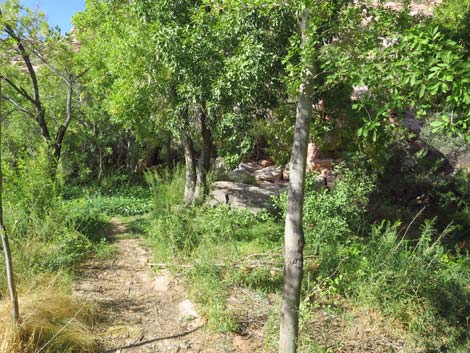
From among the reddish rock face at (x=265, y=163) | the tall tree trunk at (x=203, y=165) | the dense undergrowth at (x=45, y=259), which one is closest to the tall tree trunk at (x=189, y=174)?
the tall tree trunk at (x=203, y=165)

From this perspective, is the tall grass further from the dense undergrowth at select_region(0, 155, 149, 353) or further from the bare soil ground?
the bare soil ground

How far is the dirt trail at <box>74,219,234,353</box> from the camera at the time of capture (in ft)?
12.7

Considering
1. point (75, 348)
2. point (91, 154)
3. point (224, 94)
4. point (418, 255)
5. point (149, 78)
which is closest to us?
point (75, 348)

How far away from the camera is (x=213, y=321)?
13.4ft

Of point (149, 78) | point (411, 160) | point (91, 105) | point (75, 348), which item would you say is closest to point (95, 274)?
point (75, 348)

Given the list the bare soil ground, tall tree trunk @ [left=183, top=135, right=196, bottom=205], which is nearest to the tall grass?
the bare soil ground

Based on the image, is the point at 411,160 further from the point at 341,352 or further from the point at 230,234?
the point at 341,352

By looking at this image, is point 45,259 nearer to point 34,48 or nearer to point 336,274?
point 336,274

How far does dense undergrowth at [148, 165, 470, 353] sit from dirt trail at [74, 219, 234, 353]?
0.24m

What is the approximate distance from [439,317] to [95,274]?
4.55m

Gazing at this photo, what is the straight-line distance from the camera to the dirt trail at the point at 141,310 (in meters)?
3.86

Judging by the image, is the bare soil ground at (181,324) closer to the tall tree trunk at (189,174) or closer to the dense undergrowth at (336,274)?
the dense undergrowth at (336,274)

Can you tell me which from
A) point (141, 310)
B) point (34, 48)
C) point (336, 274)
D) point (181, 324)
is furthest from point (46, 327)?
point (34, 48)

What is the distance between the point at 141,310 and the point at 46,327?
4.09 ft
